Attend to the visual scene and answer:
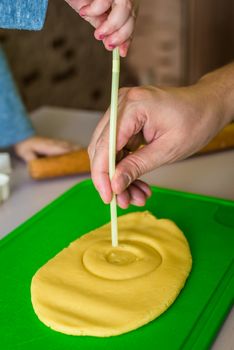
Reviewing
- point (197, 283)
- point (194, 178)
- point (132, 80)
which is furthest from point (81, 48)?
point (197, 283)

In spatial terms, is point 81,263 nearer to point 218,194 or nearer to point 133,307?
point 133,307

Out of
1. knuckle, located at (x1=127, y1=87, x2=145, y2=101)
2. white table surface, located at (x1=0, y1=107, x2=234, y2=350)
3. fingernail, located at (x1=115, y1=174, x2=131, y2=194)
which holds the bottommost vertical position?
white table surface, located at (x1=0, y1=107, x2=234, y2=350)

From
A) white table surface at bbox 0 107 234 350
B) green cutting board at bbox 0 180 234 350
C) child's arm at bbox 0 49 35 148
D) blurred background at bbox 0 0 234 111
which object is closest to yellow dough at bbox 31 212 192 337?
green cutting board at bbox 0 180 234 350

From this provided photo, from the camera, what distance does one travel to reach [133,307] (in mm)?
685

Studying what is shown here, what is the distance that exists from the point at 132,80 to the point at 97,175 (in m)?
1.80

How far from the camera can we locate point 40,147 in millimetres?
1159

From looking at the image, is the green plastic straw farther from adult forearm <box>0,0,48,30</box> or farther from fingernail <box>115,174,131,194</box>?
adult forearm <box>0,0,48,30</box>

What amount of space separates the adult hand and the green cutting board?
111 mm

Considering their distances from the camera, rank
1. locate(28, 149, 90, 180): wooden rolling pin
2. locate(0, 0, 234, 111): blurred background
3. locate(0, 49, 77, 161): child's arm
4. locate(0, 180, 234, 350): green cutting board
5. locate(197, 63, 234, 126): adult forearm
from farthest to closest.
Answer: locate(0, 0, 234, 111): blurred background
locate(0, 49, 77, 161): child's arm
locate(28, 149, 90, 180): wooden rolling pin
locate(197, 63, 234, 126): adult forearm
locate(0, 180, 234, 350): green cutting board

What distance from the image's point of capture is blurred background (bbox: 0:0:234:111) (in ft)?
6.57

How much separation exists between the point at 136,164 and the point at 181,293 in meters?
0.20

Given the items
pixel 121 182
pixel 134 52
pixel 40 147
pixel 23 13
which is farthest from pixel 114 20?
pixel 134 52

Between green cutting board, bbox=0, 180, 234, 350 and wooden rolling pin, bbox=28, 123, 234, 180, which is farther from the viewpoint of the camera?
wooden rolling pin, bbox=28, 123, 234, 180

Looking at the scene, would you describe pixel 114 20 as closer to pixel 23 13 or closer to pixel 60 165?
pixel 23 13
